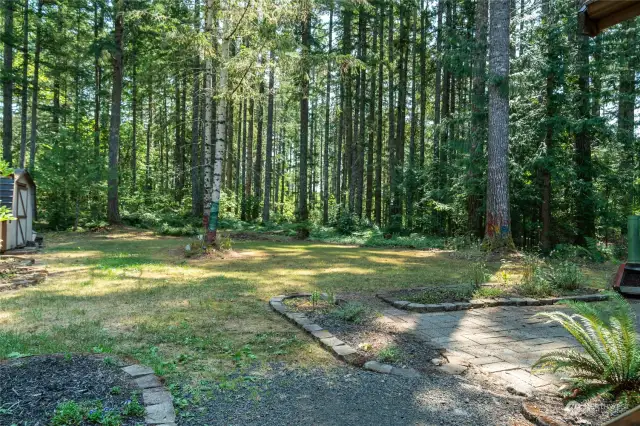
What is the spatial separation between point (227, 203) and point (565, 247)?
17169 millimetres

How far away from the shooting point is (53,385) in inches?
109

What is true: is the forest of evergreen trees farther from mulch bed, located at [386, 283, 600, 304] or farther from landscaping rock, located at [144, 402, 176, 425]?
landscaping rock, located at [144, 402, 176, 425]

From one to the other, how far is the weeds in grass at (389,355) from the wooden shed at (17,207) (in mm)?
10610

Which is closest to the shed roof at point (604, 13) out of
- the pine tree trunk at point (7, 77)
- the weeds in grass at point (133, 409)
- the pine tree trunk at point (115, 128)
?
the weeds in grass at point (133, 409)

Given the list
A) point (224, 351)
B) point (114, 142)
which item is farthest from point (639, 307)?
point (114, 142)

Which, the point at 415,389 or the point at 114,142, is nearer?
the point at 415,389

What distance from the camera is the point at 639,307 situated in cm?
587

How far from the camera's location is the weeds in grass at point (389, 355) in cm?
359

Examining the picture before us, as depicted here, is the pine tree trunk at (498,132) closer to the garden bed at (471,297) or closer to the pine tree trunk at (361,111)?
the garden bed at (471,297)

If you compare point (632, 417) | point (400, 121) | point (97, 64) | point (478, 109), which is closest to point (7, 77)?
point (97, 64)

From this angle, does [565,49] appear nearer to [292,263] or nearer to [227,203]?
[292,263]

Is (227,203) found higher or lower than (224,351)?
higher

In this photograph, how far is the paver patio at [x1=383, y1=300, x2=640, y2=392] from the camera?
3.43m

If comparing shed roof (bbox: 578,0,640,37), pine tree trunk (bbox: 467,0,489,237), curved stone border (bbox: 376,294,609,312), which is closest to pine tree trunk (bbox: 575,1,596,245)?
pine tree trunk (bbox: 467,0,489,237)
